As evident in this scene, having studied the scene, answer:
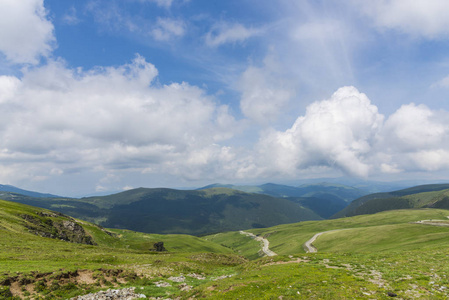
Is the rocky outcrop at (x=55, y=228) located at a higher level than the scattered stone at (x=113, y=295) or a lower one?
lower

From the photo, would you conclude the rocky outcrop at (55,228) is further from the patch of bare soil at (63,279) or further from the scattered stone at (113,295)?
the scattered stone at (113,295)

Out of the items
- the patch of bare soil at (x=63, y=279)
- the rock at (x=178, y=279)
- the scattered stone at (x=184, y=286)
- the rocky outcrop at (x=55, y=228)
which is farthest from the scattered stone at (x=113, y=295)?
the rocky outcrop at (x=55, y=228)

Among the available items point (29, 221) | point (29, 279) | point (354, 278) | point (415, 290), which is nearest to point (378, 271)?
point (354, 278)

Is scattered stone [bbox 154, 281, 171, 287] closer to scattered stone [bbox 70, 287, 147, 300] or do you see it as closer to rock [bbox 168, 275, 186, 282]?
rock [bbox 168, 275, 186, 282]

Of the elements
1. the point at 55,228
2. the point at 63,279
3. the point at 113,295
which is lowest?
the point at 55,228

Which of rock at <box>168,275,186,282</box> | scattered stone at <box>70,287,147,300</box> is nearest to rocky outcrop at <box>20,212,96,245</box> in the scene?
rock at <box>168,275,186,282</box>

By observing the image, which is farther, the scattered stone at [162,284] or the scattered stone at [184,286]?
the scattered stone at [162,284]

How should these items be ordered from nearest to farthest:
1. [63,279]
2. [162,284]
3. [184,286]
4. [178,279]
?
[63,279], [184,286], [162,284], [178,279]

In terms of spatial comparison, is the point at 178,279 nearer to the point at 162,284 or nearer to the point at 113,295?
the point at 162,284

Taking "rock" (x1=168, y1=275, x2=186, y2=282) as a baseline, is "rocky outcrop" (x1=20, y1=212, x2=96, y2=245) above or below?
below

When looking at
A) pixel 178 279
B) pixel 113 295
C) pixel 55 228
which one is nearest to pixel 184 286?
pixel 178 279

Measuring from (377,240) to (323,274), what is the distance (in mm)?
100376

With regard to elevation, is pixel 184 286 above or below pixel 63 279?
below

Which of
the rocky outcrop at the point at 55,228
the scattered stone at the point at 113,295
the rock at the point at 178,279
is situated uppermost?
the scattered stone at the point at 113,295
